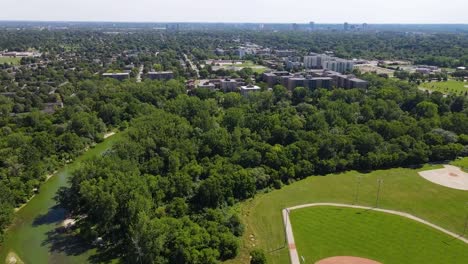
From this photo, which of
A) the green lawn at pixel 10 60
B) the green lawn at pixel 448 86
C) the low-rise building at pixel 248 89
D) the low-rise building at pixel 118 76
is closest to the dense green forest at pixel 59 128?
the low-rise building at pixel 118 76

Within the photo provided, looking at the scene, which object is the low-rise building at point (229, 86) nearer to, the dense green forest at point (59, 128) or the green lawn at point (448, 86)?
the dense green forest at point (59, 128)

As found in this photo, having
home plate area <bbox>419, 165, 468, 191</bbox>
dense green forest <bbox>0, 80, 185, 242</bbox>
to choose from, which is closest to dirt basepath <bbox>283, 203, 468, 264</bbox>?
home plate area <bbox>419, 165, 468, 191</bbox>

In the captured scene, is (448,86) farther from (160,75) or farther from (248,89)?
(160,75)

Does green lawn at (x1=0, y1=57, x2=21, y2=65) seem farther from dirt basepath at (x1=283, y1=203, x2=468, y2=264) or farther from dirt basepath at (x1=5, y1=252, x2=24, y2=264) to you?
dirt basepath at (x1=283, y1=203, x2=468, y2=264)

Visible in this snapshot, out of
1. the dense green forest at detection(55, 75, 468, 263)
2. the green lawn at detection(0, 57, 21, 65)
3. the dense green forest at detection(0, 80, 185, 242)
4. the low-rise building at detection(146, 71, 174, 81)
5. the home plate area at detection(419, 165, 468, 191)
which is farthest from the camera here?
the green lawn at detection(0, 57, 21, 65)

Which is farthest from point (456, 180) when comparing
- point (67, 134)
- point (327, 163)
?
point (67, 134)

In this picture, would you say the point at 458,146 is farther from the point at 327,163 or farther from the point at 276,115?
the point at 276,115
